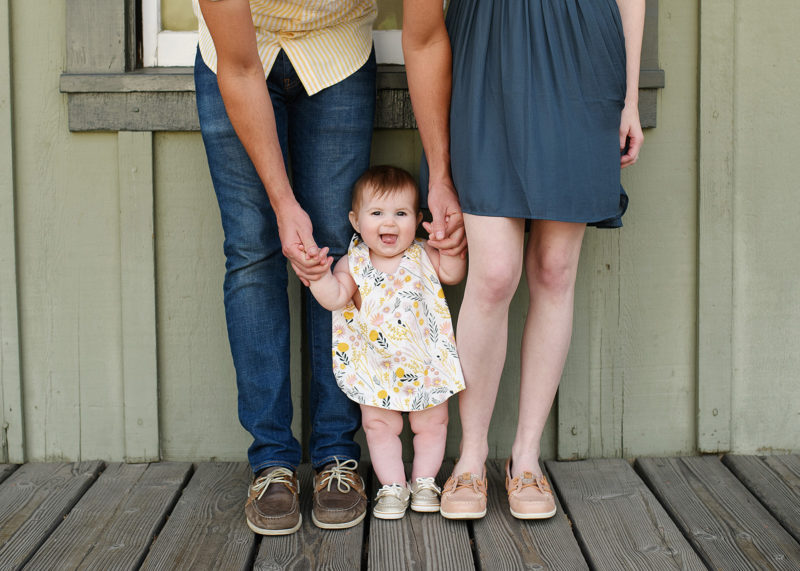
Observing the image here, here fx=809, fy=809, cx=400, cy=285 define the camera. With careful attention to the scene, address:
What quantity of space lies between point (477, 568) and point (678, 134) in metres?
1.30

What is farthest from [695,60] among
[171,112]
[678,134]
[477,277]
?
[171,112]

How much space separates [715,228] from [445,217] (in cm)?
84

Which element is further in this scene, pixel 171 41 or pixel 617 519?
pixel 171 41

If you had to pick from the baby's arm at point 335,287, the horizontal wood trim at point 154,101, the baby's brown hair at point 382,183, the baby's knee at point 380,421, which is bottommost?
the baby's knee at point 380,421

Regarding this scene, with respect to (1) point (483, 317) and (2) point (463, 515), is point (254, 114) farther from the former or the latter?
(2) point (463, 515)

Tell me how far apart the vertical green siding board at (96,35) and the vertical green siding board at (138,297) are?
20 centimetres

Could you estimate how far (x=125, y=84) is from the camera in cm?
218

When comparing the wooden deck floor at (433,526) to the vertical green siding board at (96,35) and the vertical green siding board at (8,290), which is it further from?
the vertical green siding board at (96,35)

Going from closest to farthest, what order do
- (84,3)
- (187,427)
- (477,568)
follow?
1. (477,568)
2. (84,3)
3. (187,427)

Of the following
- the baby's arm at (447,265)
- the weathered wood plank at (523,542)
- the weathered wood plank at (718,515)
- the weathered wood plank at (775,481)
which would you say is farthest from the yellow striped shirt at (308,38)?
the weathered wood plank at (775,481)

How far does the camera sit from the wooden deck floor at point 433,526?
1721 millimetres

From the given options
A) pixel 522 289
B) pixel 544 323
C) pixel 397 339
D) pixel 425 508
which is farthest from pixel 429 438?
pixel 522 289

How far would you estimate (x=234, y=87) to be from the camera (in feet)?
5.66

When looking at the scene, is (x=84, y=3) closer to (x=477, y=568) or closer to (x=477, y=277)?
(x=477, y=277)
